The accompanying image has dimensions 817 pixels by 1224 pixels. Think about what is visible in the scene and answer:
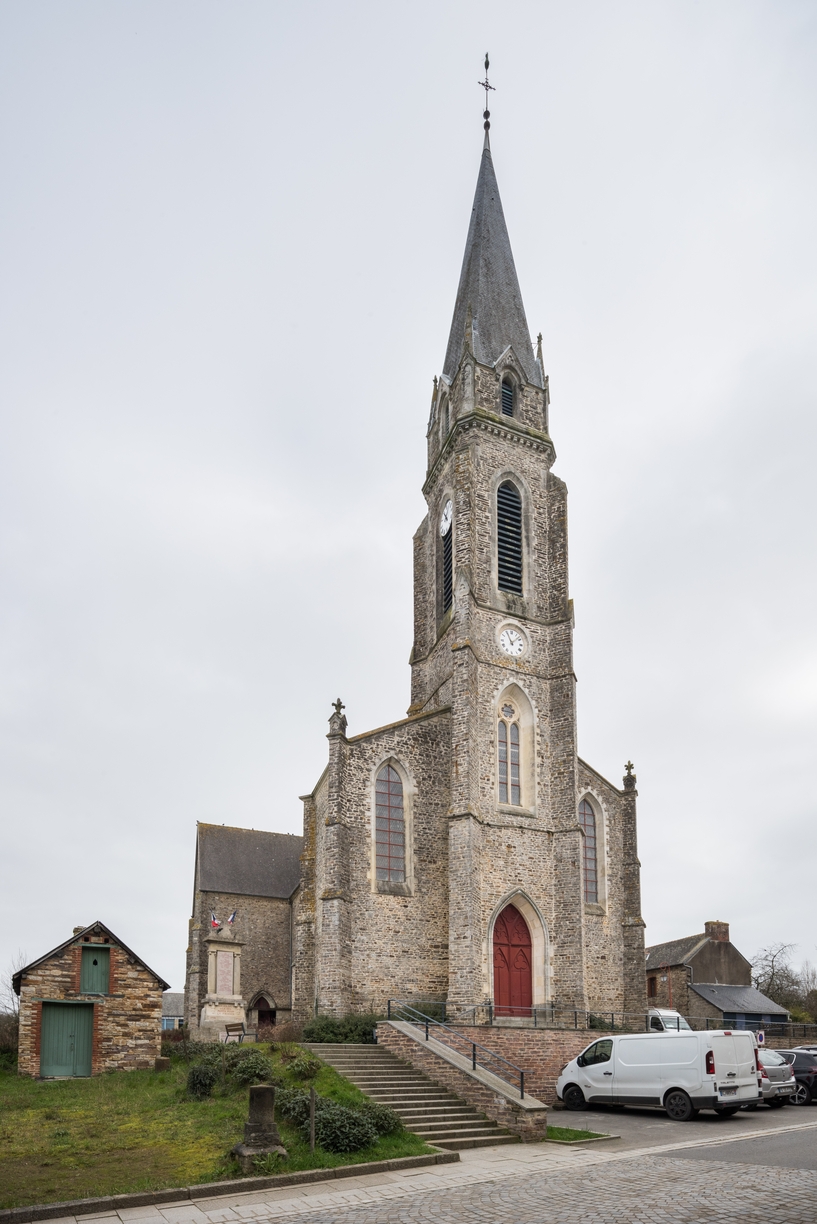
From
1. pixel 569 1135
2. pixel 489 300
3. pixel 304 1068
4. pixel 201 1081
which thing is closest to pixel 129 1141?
pixel 201 1081

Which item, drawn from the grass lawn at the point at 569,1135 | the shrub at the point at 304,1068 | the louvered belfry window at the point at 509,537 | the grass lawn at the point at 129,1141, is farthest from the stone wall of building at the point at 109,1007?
the louvered belfry window at the point at 509,537

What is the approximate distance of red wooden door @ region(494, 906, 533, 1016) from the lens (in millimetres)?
25344

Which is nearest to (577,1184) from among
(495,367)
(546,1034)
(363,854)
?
(546,1034)

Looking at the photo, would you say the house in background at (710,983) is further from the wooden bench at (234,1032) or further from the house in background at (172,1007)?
the house in background at (172,1007)

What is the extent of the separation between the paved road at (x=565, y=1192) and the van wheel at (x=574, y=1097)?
5138 millimetres

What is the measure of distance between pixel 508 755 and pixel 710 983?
853 inches

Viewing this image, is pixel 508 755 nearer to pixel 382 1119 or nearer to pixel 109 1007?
pixel 109 1007

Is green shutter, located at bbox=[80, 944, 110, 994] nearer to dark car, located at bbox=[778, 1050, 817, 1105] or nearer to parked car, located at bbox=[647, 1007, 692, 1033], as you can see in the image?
parked car, located at bbox=[647, 1007, 692, 1033]

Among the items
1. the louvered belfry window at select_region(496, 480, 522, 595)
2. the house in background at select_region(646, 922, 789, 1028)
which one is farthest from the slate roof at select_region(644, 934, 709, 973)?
the louvered belfry window at select_region(496, 480, 522, 595)

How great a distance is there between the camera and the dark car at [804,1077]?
19.6 meters

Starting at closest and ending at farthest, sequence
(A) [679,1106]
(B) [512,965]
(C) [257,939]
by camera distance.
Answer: (A) [679,1106]
(B) [512,965]
(C) [257,939]

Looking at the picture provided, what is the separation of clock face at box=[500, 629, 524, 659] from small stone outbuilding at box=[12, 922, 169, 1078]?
13060mm

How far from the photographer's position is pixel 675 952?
1722 inches

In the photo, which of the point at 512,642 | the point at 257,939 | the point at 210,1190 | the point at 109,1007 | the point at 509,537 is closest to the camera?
the point at 210,1190
